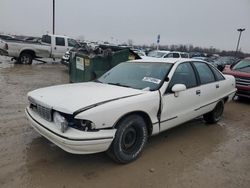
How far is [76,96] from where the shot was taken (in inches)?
131

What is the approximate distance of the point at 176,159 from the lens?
3.72 meters

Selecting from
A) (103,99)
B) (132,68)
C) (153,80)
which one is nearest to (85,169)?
(103,99)

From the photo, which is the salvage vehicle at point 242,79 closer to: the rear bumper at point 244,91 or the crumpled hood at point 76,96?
the rear bumper at point 244,91

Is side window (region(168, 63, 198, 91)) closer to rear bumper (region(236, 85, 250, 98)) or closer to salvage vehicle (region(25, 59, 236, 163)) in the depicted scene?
salvage vehicle (region(25, 59, 236, 163))

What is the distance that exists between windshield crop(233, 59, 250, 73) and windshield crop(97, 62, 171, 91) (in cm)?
603

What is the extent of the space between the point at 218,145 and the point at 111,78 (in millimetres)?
2322

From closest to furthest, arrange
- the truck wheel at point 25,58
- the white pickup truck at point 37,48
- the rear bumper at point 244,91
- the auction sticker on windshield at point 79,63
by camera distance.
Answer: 1. the rear bumper at point 244,91
2. the auction sticker on windshield at point 79,63
3. the white pickup truck at point 37,48
4. the truck wheel at point 25,58

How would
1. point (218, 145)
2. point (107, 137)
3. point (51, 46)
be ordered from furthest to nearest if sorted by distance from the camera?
point (51, 46), point (218, 145), point (107, 137)

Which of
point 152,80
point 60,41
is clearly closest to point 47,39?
point 60,41

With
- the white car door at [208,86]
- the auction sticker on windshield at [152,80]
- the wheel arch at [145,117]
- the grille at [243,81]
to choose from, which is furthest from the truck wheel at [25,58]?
the wheel arch at [145,117]

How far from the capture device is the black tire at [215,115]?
5.49 m

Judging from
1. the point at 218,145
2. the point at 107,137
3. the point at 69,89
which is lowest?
the point at 218,145

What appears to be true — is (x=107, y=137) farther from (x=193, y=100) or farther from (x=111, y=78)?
(x=193, y=100)

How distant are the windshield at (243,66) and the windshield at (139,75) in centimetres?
603
